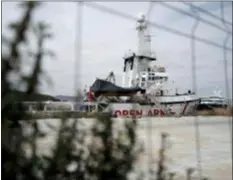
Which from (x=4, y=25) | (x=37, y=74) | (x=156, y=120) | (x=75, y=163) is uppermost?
(x=4, y=25)

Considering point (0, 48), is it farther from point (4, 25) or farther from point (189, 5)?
point (189, 5)

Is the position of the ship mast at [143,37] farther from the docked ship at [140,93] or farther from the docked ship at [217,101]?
the docked ship at [217,101]

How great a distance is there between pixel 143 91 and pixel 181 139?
0.52 ft

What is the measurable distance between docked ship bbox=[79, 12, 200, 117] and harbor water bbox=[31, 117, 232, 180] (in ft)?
0.09

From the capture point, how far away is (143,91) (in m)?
0.75

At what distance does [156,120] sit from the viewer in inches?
28.8

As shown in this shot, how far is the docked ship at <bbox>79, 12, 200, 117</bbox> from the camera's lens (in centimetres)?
73

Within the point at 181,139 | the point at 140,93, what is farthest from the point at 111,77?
the point at 181,139

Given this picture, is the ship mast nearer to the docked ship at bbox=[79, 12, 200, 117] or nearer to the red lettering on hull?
the docked ship at bbox=[79, 12, 200, 117]

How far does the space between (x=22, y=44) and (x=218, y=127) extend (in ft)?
1.51

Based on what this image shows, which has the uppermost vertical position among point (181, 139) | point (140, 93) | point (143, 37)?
point (143, 37)

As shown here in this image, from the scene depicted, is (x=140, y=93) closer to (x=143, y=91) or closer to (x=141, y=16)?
(x=143, y=91)

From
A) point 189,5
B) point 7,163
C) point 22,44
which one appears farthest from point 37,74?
point 189,5

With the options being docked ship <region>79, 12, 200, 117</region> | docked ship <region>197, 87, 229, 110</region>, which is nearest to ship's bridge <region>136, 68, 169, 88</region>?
docked ship <region>79, 12, 200, 117</region>
